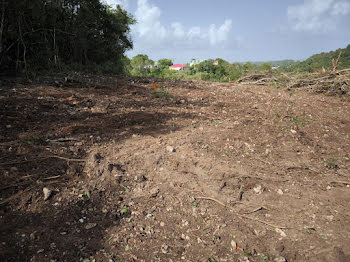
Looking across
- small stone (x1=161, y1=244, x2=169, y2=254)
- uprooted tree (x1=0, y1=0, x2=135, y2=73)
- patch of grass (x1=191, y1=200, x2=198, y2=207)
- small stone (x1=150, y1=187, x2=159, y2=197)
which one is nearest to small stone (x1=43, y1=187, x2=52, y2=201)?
small stone (x1=150, y1=187, x2=159, y2=197)

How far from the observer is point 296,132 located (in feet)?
10.8

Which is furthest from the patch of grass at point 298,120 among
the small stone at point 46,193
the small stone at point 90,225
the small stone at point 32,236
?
the small stone at point 32,236

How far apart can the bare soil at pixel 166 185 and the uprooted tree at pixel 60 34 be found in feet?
7.75

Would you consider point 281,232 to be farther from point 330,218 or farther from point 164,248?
point 164,248

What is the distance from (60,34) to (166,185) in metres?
6.39

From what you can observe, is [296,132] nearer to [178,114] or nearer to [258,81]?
[178,114]

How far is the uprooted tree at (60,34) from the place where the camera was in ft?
17.3

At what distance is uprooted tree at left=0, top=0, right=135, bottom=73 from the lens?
527 centimetres

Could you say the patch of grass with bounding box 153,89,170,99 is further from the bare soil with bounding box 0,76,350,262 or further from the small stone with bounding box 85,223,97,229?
the small stone with bounding box 85,223,97,229

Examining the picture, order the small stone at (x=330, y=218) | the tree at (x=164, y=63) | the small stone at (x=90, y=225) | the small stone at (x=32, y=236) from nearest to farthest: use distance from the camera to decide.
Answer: the small stone at (x=32, y=236)
the small stone at (x=90, y=225)
the small stone at (x=330, y=218)
the tree at (x=164, y=63)

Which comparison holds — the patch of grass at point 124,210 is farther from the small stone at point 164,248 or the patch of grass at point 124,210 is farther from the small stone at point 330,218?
the small stone at point 330,218

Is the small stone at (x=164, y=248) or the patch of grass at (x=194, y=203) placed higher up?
the patch of grass at (x=194, y=203)

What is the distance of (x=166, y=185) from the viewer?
84.8 inches

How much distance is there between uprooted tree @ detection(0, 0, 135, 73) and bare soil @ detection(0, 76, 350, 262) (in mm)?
2363
